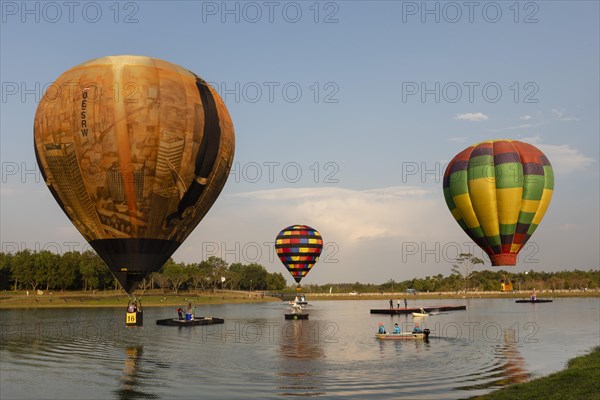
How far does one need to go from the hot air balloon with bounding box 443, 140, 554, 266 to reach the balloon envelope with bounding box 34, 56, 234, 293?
33.0 m

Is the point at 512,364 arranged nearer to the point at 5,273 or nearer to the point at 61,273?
the point at 61,273

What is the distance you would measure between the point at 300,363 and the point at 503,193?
29.8m

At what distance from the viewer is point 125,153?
3125 cm

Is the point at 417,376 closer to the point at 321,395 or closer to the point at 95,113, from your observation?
the point at 321,395

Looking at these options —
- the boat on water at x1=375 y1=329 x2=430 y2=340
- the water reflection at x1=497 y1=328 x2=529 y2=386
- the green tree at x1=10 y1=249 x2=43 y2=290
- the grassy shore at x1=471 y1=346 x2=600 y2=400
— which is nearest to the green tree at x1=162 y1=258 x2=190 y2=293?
the green tree at x1=10 y1=249 x2=43 y2=290

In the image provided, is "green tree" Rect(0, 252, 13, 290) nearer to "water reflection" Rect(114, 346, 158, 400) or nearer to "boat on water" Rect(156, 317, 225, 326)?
"boat on water" Rect(156, 317, 225, 326)

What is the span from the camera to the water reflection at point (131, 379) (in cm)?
2684

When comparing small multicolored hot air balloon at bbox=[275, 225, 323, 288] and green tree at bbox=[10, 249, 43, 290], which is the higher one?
small multicolored hot air balloon at bbox=[275, 225, 323, 288]

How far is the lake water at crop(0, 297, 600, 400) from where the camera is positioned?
28344mm

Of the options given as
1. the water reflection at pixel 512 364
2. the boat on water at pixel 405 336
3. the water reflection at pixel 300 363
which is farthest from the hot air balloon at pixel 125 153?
the boat on water at pixel 405 336

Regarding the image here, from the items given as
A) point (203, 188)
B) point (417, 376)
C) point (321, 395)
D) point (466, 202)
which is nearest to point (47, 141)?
point (203, 188)

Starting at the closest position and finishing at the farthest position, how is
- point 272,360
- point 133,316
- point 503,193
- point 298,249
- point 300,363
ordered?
point 133,316 < point 300,363 < point 272,360 < point 503,193 < point 298,249

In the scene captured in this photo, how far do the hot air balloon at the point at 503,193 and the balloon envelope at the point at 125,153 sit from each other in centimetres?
3303

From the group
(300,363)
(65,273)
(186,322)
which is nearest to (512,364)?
(300,363)
